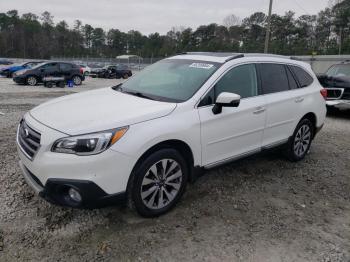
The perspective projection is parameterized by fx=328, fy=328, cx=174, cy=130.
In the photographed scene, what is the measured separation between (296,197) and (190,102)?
1949 millimetres

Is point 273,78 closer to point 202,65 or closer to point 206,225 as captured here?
point 202,65

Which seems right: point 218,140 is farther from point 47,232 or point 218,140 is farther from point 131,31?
point 131,31

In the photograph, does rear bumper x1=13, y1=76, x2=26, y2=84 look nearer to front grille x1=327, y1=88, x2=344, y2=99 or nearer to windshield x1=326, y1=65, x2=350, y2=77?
windshield x1=326, y1=65, x2=350, y2=77

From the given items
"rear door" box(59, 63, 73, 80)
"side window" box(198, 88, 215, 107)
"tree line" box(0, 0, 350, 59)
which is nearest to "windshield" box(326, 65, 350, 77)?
"side window" box(198, 88, 215, 107)

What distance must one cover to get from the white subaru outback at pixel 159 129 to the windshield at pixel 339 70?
5.74 m

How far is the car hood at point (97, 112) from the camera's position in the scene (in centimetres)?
310

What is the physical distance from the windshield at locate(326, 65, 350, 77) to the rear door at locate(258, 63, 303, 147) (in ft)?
18.9

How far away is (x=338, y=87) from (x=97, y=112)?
8211 millimetres

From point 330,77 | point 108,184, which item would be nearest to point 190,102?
point 108,184

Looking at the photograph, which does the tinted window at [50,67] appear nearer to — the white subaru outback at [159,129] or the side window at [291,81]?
the white subaru outback at [159,129]

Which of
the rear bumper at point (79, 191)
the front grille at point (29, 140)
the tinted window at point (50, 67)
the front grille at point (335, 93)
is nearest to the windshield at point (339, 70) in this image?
the front grille at point (335, 93)

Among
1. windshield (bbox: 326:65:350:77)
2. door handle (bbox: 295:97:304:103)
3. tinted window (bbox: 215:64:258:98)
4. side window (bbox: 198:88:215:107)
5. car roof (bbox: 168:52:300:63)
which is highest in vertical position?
car roof (bbox: 168:52:300:63)

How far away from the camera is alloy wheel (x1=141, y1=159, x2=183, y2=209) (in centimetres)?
339

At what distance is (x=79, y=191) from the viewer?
2.95 metres
